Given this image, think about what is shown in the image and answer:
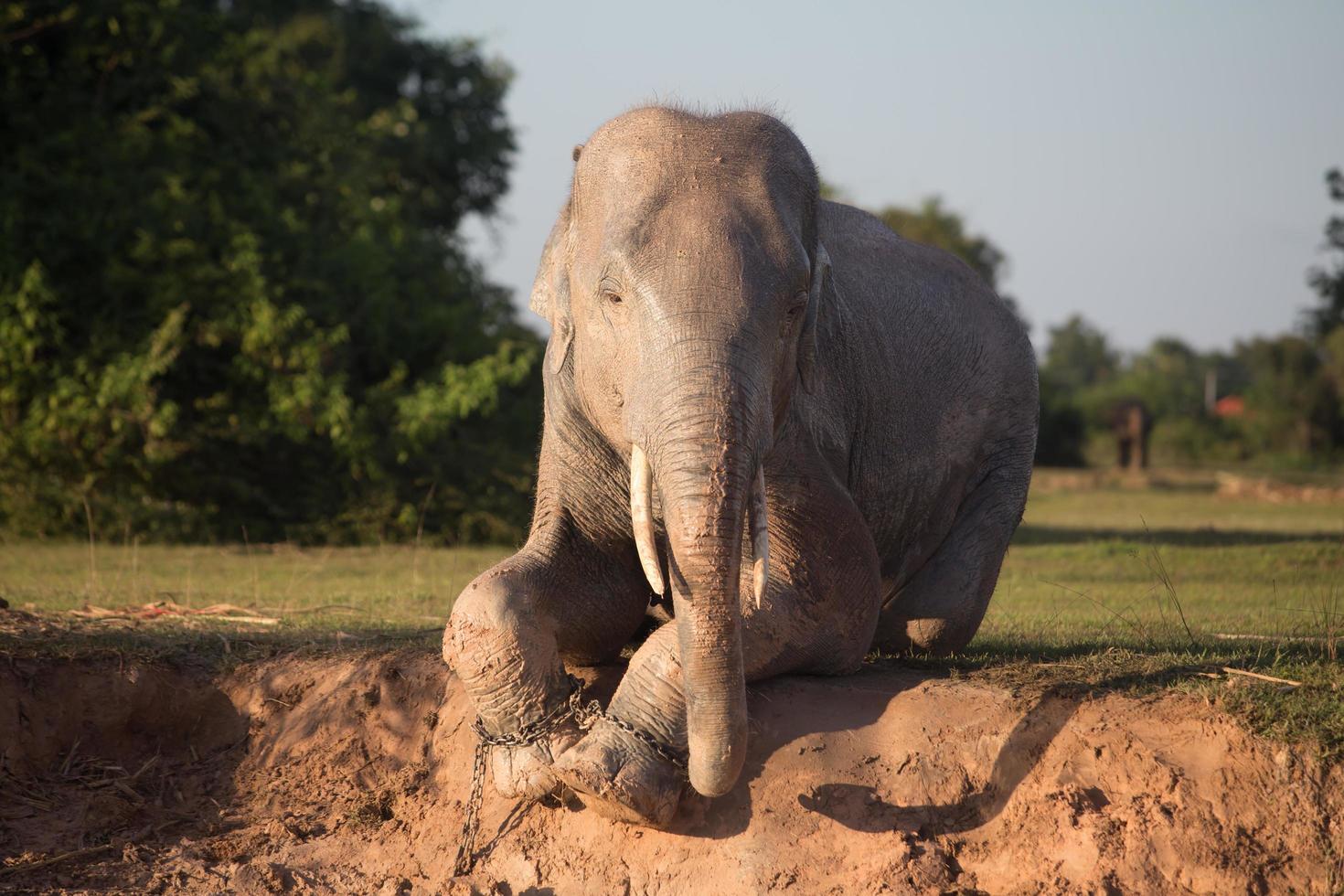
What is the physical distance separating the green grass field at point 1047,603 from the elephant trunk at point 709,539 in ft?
4.92

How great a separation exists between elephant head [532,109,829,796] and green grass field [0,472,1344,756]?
5.20 feet

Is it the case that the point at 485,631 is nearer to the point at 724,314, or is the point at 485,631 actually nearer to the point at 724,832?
the point at 724,832

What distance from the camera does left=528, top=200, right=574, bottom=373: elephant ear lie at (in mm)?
4895

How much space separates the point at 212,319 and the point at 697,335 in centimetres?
1101

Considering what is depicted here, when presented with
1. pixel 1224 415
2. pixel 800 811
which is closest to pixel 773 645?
pixel 800 811

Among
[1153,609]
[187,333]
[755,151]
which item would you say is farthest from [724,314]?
[187,333]

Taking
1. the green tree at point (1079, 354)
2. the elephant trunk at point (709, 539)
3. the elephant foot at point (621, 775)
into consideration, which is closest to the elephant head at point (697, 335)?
the elephant trunk at point (709, 539)

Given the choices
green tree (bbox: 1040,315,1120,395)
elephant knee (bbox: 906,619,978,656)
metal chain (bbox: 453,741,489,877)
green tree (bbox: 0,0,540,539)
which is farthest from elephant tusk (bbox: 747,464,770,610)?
green tree (bbox: 1040,315,1120,395)

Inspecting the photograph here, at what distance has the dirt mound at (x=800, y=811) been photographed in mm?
4762

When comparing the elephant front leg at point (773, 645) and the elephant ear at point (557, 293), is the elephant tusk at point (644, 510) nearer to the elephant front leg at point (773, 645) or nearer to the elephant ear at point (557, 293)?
the elephant front leg at point (773, 645)

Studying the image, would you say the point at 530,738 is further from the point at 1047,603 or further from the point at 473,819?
the point at 1047,603

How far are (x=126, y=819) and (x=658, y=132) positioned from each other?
3.46 m

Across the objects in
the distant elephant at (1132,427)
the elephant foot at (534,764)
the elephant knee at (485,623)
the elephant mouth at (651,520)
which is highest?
the distant elephant at (1132,427)

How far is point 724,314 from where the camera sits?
4312 mm
